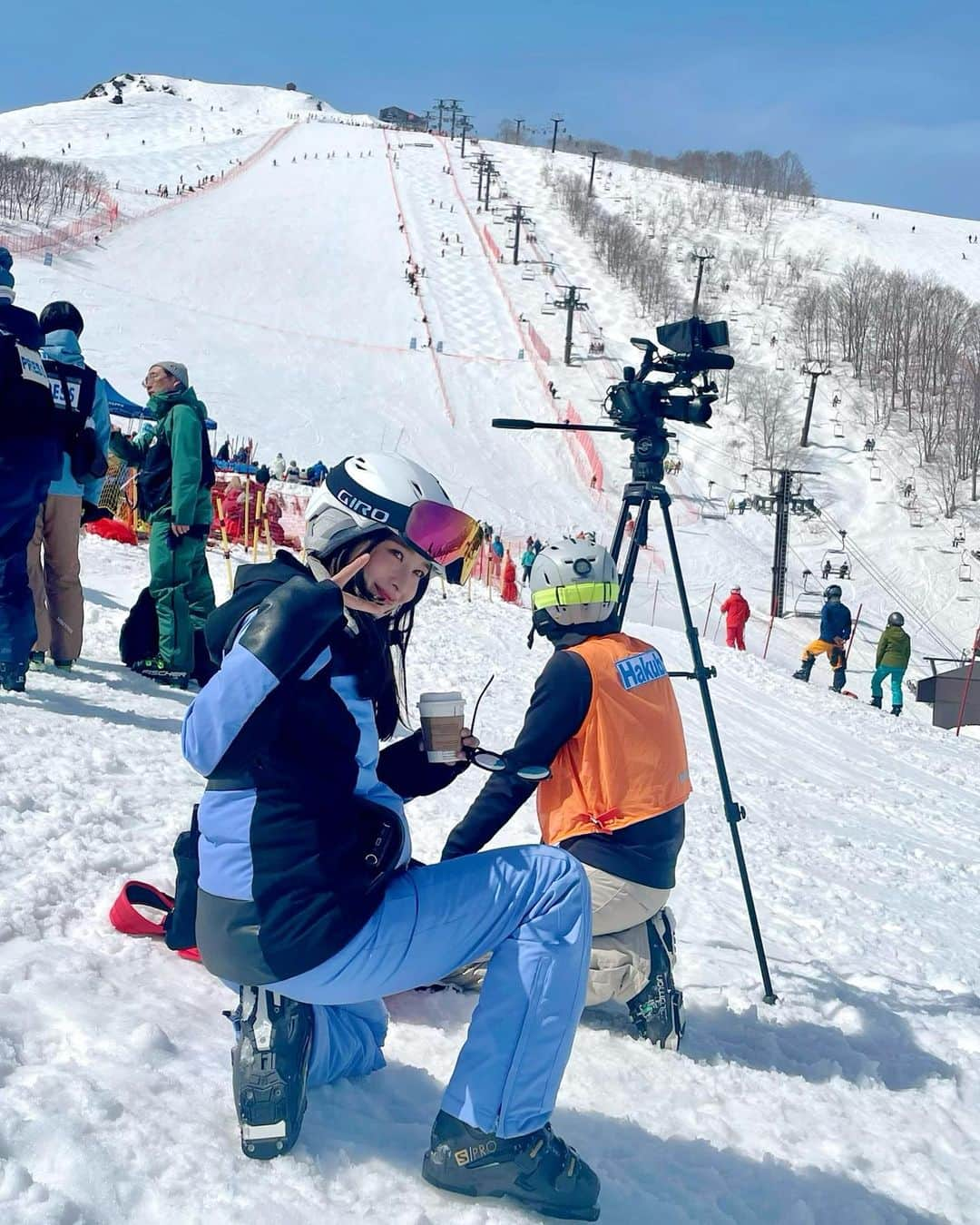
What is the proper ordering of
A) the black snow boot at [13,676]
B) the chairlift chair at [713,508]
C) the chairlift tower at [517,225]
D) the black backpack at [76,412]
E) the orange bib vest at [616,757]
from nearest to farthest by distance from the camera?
the orange bib vest at [616,757] < the black backpack at [76,412] < the black snow boot at [13,676] < the chairlift chair at [713,508] < the chairlift tower at [517,225]

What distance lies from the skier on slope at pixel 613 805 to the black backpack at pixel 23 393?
9.65 ft

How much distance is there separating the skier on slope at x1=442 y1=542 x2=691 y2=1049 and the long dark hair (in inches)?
33.9

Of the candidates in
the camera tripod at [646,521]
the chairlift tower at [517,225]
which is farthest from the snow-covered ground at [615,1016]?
the chairlift tower at [517,225]

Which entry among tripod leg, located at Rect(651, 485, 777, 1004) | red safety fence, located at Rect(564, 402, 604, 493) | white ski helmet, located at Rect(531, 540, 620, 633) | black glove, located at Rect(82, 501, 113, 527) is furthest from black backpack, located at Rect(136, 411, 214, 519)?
red safety fence, located at Rect(564, 402, 604, 493)

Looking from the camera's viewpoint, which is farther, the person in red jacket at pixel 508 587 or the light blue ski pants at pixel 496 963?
the person in red jacket at pixel 508 587

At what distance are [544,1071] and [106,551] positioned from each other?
1188cm

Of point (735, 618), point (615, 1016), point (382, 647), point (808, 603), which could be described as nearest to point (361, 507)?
point (382, 647)

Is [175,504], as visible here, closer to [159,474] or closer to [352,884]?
[159,474]

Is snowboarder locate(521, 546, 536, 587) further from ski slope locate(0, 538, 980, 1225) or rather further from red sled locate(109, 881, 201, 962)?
red sled locate(109, 881, 201, 962)

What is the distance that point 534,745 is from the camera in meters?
3.60

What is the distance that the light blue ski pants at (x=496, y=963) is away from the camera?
7.69ft

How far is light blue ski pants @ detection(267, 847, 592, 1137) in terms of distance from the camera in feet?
7.69

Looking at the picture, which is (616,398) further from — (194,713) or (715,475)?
(715,475)

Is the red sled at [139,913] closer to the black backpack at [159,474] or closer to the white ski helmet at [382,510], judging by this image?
the white ski helmet at [382,510]
